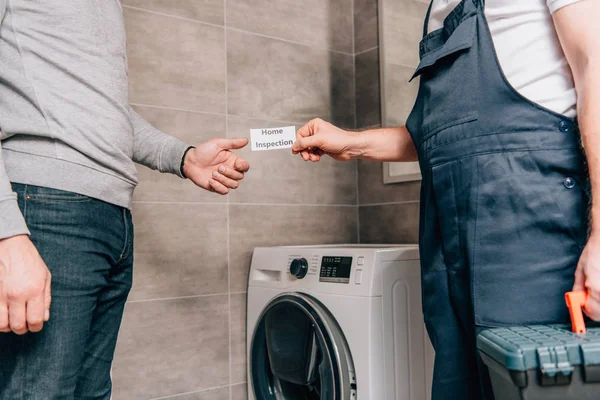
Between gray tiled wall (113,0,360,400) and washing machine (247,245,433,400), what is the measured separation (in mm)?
284

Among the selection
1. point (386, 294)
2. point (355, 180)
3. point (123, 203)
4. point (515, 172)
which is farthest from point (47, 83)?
point (355, 180)

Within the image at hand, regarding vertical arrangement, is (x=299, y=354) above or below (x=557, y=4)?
below

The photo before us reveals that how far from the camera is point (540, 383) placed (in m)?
0.73

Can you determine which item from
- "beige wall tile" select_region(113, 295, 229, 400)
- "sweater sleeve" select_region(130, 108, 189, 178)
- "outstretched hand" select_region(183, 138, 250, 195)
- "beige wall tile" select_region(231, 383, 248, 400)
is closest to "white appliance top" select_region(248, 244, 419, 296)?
"beige wall tile" select_region(113, 295, 229, 400)

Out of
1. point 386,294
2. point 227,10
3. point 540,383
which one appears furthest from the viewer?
point 227,10

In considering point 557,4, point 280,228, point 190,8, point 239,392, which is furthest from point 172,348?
point 557,4

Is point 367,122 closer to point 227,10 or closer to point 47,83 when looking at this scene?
point 227,10

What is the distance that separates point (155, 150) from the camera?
136cm

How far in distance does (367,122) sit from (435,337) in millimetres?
1584

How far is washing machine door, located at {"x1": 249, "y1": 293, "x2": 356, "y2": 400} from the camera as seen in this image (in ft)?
5.69

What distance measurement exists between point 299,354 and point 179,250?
0.60 metres

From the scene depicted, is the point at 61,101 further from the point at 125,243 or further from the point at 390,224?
the point at 390,224

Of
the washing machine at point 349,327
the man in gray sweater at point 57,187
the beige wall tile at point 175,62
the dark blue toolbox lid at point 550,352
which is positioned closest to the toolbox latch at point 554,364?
the dark blue toolbox lid at point 550,352

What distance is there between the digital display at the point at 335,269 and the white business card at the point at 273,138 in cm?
60
